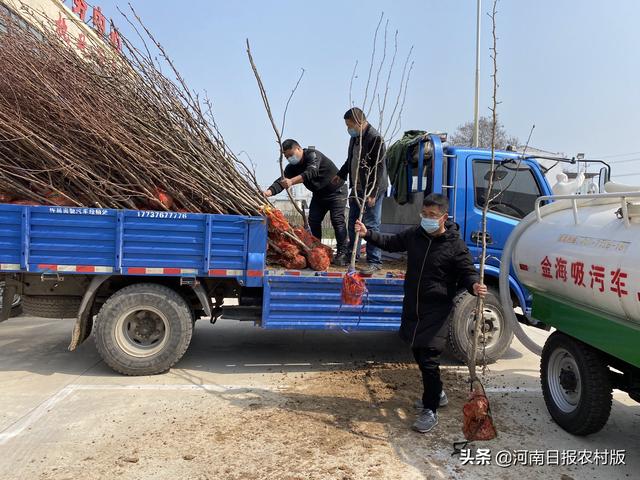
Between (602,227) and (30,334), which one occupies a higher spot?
(602,227)

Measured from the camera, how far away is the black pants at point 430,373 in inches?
135

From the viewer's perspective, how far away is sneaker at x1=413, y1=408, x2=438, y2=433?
3.39 meters

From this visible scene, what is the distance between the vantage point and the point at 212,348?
5.50 metres

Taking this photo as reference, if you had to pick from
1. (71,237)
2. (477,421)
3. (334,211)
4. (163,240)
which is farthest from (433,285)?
(71,237)

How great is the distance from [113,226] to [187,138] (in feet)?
3.96

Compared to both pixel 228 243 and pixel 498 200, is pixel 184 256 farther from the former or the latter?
pixel 498 200

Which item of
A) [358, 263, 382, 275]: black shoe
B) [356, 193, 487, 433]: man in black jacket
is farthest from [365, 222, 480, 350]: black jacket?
[358, 263, 382, 275]: black shoe

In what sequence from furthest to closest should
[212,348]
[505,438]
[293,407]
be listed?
1. [212,348]
2. [293,407]
3. [505,438]

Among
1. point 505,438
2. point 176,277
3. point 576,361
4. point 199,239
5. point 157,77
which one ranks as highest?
point 157,77

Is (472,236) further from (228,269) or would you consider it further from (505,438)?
(228,269)

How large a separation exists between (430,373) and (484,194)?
7.56 ft

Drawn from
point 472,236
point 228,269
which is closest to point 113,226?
point 228,269

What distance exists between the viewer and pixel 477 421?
126 inches

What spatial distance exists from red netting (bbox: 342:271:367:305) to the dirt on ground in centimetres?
79
